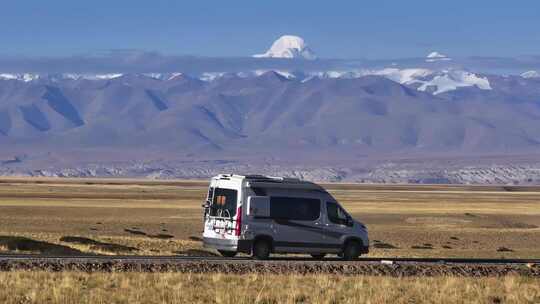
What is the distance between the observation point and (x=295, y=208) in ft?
109

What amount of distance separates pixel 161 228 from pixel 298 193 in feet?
118

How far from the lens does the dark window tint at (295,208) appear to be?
32938 millimetres

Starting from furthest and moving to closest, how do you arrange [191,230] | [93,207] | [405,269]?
1. [93,207]
2. [191,230]
3. [405,269]

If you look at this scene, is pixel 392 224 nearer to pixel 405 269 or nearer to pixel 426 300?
pixel 405 269

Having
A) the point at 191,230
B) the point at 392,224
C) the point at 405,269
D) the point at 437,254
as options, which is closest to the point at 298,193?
the point at 405,269

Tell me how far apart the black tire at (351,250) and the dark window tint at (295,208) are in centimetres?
127

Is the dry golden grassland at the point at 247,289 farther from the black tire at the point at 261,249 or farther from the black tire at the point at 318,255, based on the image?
the black tire at the point at 318,255

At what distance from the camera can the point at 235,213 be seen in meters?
32.5

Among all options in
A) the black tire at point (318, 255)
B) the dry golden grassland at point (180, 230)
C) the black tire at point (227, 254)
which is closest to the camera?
the black tire at point (227, 254)

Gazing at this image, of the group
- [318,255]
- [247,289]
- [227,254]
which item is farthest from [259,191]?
[247,289]

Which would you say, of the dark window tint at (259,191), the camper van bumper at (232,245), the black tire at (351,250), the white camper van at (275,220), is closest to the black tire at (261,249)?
the white camper van at (275,220)

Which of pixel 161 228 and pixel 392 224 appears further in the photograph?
pixel 392 224

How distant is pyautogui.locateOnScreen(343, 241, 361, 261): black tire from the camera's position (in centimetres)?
3381

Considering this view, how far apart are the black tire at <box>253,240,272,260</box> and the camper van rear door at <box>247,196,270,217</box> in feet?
2.45
